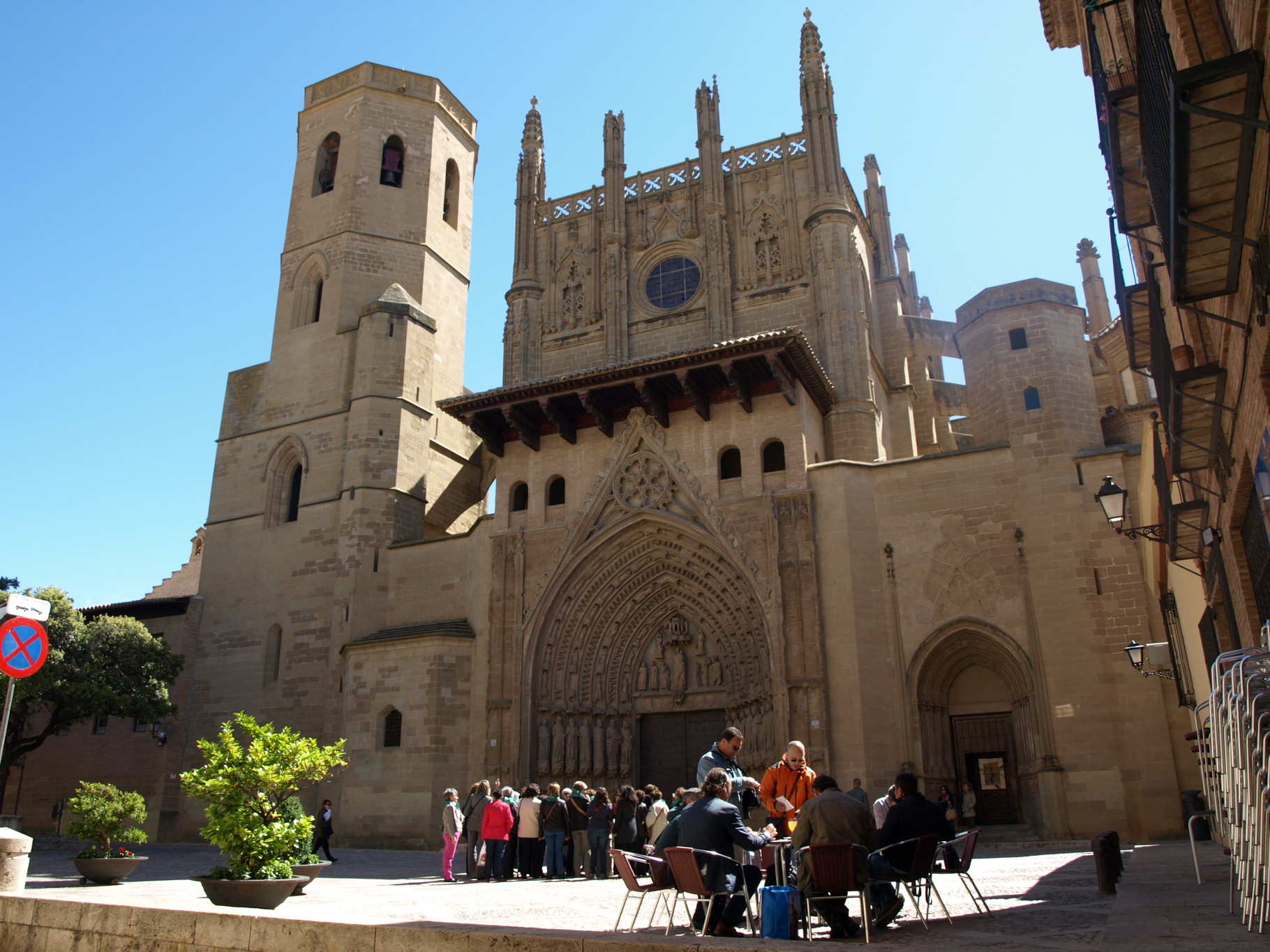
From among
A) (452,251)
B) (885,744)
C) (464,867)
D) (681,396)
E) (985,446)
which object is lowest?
(464,867)

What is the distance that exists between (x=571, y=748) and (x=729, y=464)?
19.7ft

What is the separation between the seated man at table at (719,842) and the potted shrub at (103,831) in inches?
305

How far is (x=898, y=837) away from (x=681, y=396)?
13.0 m

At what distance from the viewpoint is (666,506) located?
59.7ft

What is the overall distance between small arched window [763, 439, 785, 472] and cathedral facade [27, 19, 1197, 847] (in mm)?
70

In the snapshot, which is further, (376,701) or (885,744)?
(376,701)

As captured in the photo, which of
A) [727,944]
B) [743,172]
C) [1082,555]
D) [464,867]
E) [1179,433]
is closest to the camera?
[727,944]

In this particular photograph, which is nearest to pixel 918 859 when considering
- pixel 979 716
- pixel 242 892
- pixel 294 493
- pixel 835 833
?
pixel 835 833

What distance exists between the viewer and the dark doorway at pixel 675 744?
17.8 m

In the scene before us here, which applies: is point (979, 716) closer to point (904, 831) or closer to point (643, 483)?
point (643, 483)

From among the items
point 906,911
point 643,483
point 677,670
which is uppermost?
point 643,483

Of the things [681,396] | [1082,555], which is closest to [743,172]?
[681,396]

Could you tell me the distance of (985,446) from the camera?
16.5 metres

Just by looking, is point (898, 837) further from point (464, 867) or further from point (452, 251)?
point (452, 251)
